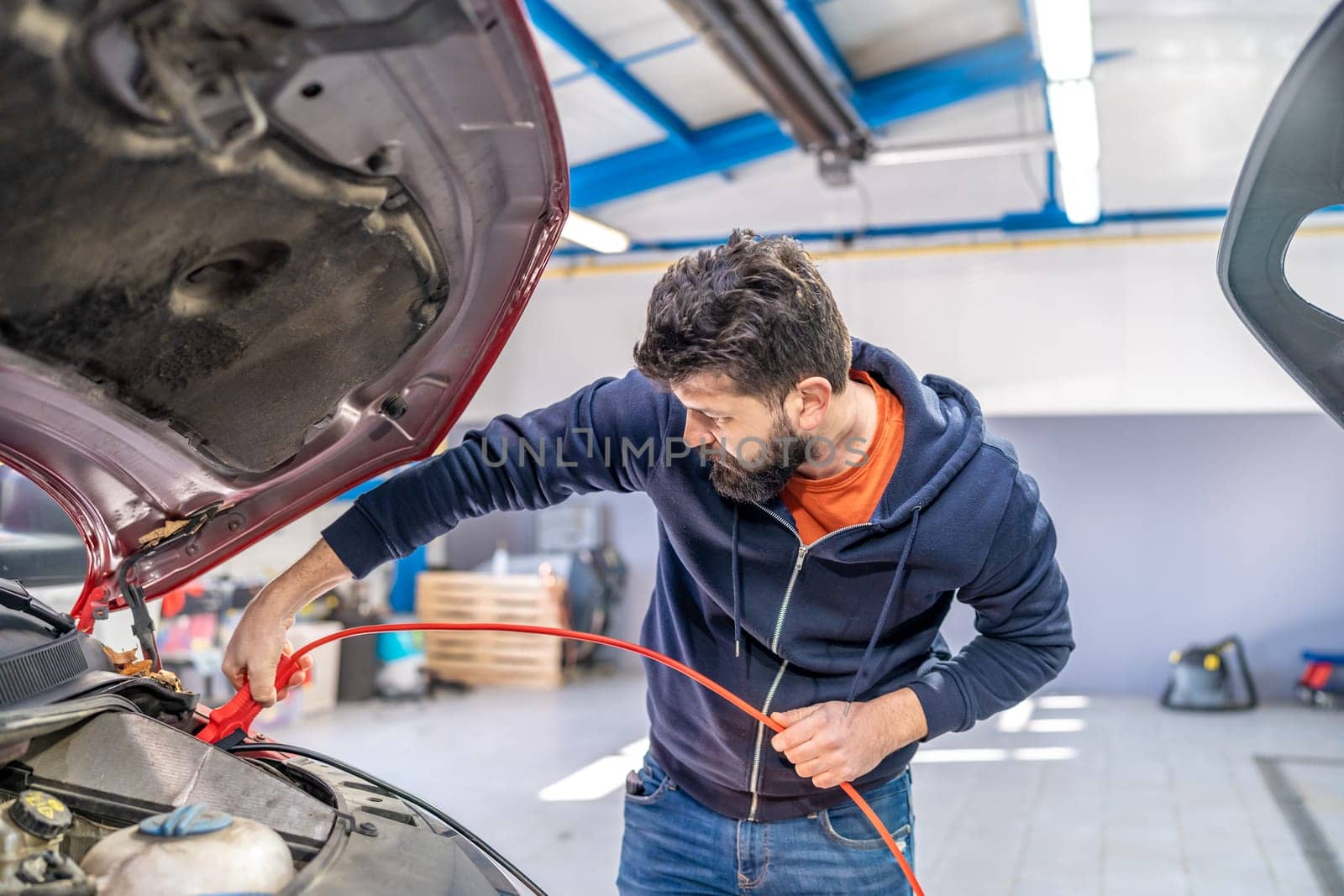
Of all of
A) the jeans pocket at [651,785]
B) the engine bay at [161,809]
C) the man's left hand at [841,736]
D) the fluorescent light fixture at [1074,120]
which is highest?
the fluorescent light fixture at [1074,120]

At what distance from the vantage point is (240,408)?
1.22 m

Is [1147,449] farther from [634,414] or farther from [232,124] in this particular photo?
[232,124]

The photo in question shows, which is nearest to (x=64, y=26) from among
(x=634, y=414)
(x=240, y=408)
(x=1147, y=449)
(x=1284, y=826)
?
(x=240, y=408)

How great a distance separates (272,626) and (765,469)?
0.67 meters

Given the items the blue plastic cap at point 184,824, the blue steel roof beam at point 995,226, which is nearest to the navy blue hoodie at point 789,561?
the blue plastic cap at point 184,824

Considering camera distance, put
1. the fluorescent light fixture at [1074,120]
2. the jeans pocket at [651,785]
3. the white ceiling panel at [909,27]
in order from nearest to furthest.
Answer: the jeans pocket at [651,785], the fluorescent light fixture at [1074,120], the white ceiling panel at [909,27]

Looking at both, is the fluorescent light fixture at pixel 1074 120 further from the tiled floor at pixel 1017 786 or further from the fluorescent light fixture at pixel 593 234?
the tiled floor at pixel 1017 786

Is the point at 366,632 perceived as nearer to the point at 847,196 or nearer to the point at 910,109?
the point at 910,109

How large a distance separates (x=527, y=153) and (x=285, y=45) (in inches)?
12.3

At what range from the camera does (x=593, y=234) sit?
19.7 feet

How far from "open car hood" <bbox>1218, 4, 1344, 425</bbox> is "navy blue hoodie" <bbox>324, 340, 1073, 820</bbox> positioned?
1.36 feet

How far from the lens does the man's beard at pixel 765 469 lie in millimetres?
1388

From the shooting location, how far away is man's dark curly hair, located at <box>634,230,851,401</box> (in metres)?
1.32

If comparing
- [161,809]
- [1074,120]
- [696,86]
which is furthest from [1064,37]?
[161,809]
